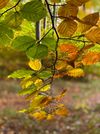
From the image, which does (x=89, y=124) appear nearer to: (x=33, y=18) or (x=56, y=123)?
(x=56, y=123)

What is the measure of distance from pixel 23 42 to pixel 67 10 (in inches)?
5.9

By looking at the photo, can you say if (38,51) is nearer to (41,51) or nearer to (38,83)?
(41,51)

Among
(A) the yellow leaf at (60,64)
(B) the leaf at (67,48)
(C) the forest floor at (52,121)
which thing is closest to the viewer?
(B) the leaf at (67,48)

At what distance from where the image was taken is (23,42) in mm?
1066

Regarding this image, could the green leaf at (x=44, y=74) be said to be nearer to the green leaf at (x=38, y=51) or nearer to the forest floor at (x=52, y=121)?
the green leaf at (x=38, y=51)

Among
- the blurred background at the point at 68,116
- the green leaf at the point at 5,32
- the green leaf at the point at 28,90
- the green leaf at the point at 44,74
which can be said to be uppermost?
the green leaf at the point at 5,32

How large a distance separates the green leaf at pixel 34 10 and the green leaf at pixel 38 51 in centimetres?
9

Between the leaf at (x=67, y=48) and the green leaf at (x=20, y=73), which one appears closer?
the leaf at (x=67, y=48)

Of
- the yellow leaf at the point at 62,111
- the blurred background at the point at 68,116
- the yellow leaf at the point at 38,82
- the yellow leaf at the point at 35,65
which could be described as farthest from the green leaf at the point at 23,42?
the blurred background at the point at 68,116

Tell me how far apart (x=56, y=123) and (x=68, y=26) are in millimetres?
6366

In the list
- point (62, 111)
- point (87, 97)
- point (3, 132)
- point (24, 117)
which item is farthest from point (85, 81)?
point (62, 111)

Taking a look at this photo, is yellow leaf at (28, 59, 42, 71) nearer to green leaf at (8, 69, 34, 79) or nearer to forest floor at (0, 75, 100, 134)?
green leaf at (8, 69, 34, 79)

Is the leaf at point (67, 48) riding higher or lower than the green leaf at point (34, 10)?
lower

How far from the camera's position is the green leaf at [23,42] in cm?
106
